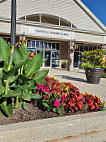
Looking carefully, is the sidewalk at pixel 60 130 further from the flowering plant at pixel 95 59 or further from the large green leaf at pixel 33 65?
the flowering plant at pixel 95 59

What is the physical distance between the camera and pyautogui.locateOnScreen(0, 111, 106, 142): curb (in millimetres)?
1893

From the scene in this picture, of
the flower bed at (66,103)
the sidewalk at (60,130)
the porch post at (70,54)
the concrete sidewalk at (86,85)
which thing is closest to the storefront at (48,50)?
the porch post at (70,54)

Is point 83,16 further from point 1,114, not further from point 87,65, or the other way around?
point 1,114

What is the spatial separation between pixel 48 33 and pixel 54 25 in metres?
0.99

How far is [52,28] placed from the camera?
13383 mm

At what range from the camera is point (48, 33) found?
1323cm

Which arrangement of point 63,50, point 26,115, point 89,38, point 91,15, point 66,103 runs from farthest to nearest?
point 63,50 → point 89,38 → point 91,15 → point 66,103 → point 26,115

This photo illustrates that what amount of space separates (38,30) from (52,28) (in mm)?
1535

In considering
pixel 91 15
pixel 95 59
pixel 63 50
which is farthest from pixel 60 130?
pixel 63 50

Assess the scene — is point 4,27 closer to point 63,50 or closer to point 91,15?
point 63,50

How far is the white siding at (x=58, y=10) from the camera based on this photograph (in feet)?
40.0

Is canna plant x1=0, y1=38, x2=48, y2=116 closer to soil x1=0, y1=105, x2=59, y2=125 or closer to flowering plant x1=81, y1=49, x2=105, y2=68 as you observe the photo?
soil x1=0, y1=105, x2=59, y2=125

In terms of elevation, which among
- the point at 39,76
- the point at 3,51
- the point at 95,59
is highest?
the point at 95,59

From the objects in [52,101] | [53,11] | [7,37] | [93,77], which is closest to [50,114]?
[52,101]
